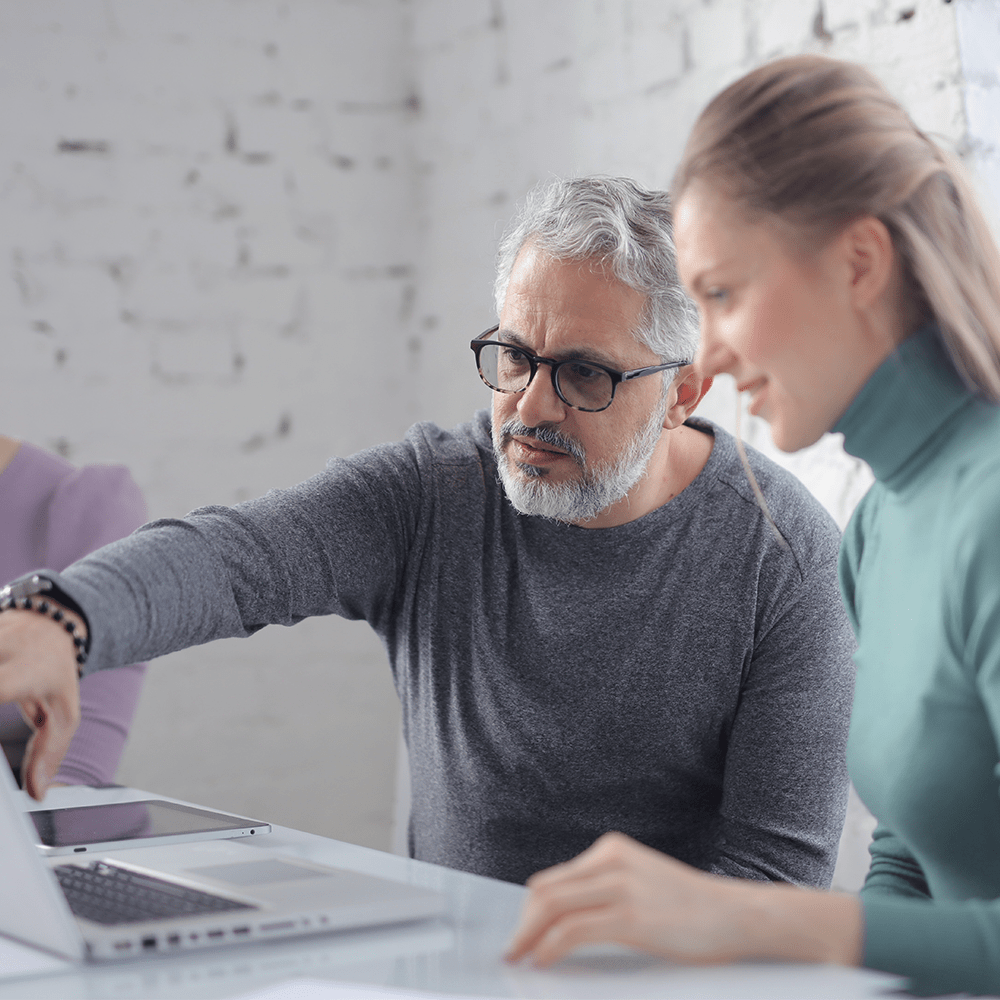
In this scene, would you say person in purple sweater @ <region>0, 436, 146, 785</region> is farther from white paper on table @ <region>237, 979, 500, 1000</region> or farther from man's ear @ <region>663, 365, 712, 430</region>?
white paper on table @ <region>237, 979, 500, 1000</region>

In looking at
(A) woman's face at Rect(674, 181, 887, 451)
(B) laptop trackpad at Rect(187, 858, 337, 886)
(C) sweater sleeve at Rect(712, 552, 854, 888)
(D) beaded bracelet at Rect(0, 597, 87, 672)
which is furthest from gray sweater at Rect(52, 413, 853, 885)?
(A) woman's face at Rect(674, 181, 887, 451)

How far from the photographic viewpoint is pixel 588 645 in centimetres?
133

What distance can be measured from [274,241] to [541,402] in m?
1.29

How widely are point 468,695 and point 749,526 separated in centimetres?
37

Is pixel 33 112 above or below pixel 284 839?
above

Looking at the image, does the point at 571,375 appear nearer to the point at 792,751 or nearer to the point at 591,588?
the point at 591,588

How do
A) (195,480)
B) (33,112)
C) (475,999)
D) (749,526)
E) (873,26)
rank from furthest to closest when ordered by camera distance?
(195,480)
(33,112)
(873,26)
(749,526)
(475,999)

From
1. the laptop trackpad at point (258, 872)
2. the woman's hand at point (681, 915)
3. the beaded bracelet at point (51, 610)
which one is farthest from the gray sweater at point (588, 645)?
the woman's hand at point (681, 915)

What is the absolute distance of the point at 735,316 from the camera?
2.79 feet

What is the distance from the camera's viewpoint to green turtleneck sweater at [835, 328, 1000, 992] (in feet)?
2.56

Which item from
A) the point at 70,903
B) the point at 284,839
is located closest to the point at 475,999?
the point at 70,903

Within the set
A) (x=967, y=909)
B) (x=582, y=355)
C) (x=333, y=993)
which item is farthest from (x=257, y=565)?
(x=967, y=909)

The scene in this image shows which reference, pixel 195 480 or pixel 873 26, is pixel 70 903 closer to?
pixel 873 26

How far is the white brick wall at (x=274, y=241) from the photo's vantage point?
7.18 ft
